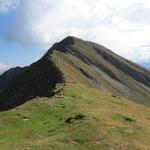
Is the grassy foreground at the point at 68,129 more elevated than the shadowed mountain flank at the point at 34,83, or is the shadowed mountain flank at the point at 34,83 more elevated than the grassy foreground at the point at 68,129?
the shadowed mountain flank at the point at 34,83

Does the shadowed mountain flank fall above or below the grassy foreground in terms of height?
above

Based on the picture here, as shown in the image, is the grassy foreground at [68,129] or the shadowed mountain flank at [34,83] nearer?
the grassy foreground at [68,129]

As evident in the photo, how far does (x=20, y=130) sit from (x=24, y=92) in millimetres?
95363

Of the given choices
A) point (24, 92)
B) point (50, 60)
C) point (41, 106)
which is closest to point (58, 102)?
point (41, 106)

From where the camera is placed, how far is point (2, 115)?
60156mm

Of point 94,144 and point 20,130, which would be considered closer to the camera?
point 94,144

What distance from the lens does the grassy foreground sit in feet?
145

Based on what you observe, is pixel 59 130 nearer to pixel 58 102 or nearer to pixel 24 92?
pixel 58 102

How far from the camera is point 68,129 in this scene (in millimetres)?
50156

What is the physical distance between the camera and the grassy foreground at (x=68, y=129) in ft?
145

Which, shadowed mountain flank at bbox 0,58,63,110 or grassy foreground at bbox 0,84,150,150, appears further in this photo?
shadowed mountain flank at bbox 0,58,63,110

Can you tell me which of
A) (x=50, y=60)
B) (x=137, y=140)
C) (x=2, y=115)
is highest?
(x=50, y=60)

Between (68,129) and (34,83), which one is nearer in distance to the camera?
(68,129)

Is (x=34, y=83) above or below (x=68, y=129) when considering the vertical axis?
above
